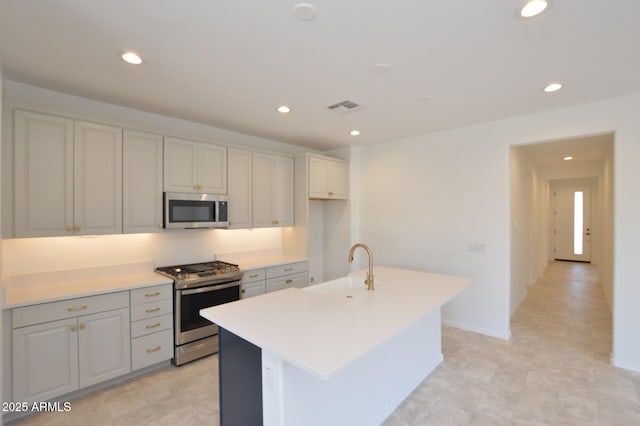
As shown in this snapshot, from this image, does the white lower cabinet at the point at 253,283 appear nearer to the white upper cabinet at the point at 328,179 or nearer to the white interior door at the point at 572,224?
the white upper cabinet at the point at 328,179

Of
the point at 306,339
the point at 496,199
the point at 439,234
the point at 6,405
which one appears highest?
the point at 496,199

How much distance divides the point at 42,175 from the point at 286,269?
8.33 feet

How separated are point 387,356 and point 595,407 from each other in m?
1.65

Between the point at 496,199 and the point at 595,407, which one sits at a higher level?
the point at 496,199

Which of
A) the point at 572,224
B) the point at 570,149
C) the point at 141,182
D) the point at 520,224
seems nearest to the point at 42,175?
the point at 141,182

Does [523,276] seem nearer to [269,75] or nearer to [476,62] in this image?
[476,62]

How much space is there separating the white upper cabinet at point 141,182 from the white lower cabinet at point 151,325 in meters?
0.62

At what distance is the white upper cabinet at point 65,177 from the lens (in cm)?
232

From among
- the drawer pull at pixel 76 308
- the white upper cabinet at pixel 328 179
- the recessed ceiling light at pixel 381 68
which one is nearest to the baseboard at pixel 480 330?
Answer: the white upper cabinet at pixel 328 179

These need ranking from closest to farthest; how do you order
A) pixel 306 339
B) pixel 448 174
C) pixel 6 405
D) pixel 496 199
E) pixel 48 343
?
pixel 306 339 < pixel 6 405 < pixel 48 343 < pixel 496 199 < pixel 448 174

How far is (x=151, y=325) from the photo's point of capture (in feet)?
9.01

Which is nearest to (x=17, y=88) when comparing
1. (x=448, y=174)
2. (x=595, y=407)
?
(x=448, y=174)

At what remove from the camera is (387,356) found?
85.6 inches

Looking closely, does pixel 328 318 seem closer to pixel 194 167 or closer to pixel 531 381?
pixel 531 381
